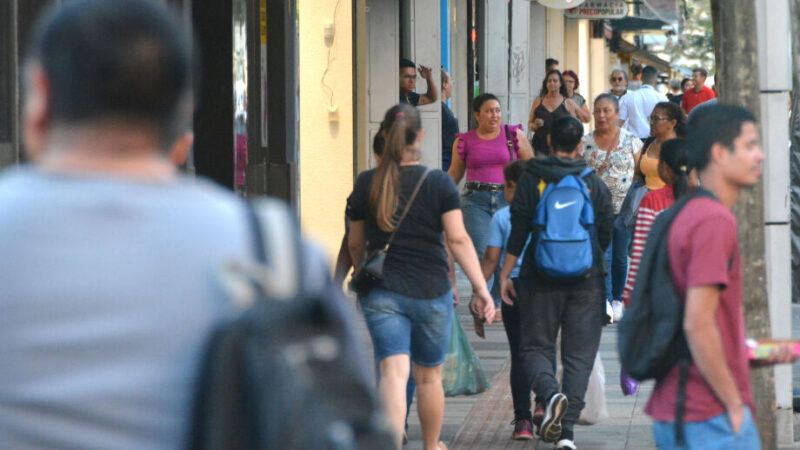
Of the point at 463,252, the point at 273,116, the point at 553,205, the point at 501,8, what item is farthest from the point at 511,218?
the point at 501,8

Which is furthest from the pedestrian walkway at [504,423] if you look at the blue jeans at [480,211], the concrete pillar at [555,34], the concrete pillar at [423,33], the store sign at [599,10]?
the concrete pillar at [555,34]

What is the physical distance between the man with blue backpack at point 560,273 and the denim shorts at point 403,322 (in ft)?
2.72

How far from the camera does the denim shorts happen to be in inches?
256

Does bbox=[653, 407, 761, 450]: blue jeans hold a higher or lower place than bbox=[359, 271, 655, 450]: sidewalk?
higher

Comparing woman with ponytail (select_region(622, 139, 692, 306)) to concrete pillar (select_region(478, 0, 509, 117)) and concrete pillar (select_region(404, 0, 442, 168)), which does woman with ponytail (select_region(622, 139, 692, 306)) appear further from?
concrete pillar (select_region(478, 0, 509, 117))

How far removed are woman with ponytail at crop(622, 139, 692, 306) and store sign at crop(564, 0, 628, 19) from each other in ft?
79.7

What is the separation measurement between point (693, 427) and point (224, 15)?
7.40 metres

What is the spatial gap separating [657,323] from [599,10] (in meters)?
30.2

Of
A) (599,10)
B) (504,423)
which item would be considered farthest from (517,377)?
(599,10)

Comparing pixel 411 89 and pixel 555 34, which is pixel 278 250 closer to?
pixel 411 89

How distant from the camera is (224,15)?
35.2 ft

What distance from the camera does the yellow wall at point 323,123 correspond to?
45.0 ft

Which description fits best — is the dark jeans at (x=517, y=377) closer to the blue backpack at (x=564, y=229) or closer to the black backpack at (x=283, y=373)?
the blue backpack at (x=564, y=229)

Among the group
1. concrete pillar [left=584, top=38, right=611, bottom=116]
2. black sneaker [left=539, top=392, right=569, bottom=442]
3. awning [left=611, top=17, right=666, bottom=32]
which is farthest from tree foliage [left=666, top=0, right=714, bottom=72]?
black sneaker [left=539, top=392, right=569, bottom=442]
